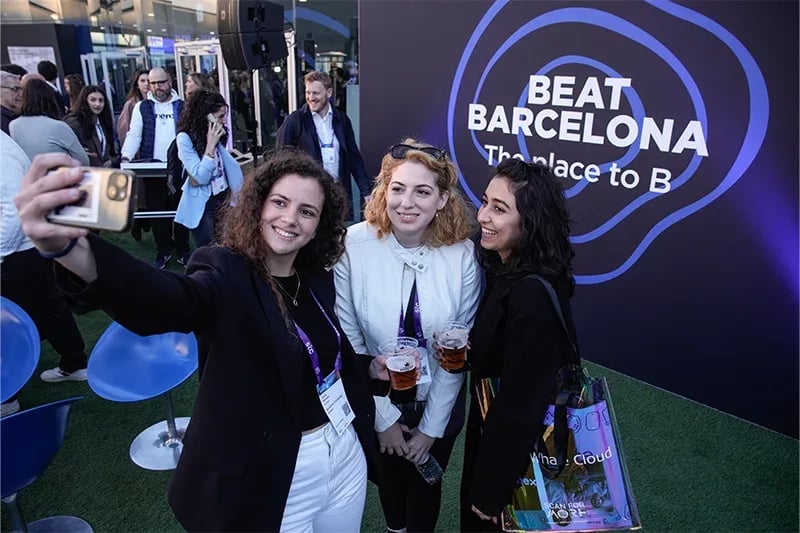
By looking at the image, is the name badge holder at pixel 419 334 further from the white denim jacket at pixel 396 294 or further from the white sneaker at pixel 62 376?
the white sneaker at pixel 62 376

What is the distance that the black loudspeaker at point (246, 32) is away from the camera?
5988 millimetres

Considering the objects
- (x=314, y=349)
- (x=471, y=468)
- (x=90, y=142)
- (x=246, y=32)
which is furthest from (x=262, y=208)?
(x=90, y=142)

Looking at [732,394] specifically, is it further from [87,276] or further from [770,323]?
[87,276]

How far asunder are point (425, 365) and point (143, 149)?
5.29 m

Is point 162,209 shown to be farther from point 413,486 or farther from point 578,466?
point 578,466

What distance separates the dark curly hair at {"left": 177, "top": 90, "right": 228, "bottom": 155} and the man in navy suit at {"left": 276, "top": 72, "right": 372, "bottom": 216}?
2.55 ft

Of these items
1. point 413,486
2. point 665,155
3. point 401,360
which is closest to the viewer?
point 401,360

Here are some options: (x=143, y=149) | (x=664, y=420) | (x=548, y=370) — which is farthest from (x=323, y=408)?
(x=143, y=149)

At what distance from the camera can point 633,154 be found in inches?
138

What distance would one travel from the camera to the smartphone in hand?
853 mm

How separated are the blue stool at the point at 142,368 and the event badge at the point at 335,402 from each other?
1.35 metres

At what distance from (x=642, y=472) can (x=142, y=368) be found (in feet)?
8.93

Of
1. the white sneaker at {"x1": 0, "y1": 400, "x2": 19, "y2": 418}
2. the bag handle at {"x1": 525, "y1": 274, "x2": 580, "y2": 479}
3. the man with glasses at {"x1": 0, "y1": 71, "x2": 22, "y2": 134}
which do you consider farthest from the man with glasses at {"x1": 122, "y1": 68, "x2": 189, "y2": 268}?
the bag handle at {"x1": 525, "y1": 274, "x2": 580, "y2": 479}

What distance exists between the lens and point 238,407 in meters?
1.32
